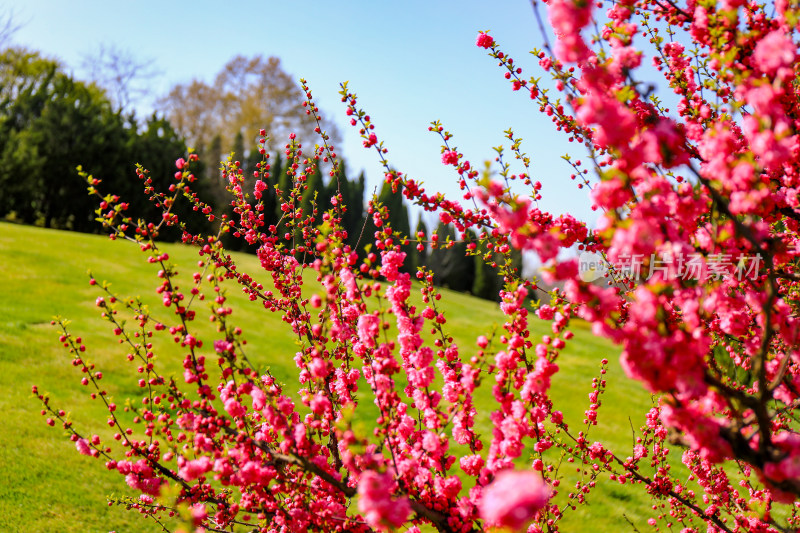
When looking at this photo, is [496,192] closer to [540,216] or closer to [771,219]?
[540,216]

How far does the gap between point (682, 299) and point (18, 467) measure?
6.58 meters

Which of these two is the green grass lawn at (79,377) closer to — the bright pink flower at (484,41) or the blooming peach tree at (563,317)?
the blooming peach tree at (563,317)

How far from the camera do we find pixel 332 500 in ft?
7.93

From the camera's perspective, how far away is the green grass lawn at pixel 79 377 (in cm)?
511

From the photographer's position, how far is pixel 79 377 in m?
8.38

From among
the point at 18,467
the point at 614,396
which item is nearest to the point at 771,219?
the point at 18,467

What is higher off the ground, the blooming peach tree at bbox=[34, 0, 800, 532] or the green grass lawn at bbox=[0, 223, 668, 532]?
the blooming peach tree at bbox=[34, 0, 800, 532]

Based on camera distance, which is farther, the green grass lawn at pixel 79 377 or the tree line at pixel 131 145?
the tree line at pixel 131 145

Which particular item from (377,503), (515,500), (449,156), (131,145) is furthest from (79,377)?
(131,145)

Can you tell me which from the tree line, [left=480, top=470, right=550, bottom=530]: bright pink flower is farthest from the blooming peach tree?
the tree line

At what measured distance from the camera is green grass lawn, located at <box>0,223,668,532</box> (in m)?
5.11

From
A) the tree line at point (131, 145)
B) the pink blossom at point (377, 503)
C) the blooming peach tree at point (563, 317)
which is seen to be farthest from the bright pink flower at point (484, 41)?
the tree line at point (131, 145)

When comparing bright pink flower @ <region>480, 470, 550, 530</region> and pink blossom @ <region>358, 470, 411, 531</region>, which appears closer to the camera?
bright pink flower @ <region>480, 470, 550, 530</region>

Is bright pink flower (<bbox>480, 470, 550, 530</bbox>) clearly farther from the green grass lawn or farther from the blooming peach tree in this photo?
the green grass lawn
